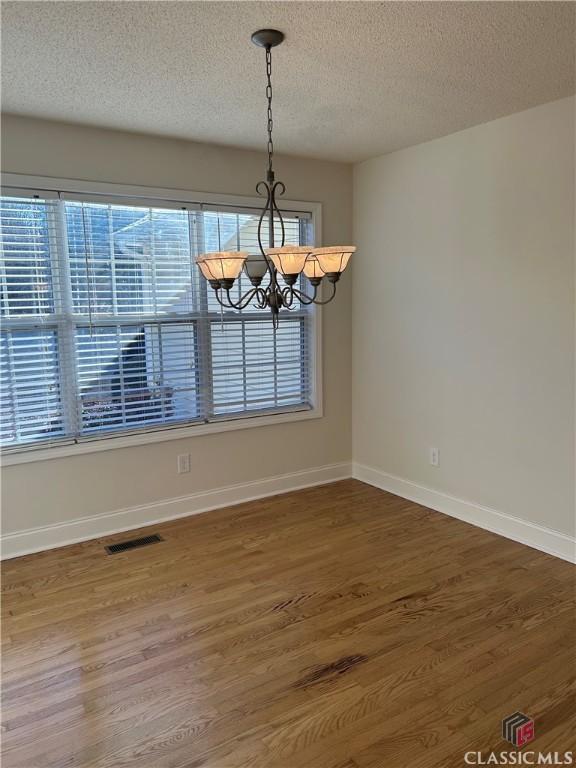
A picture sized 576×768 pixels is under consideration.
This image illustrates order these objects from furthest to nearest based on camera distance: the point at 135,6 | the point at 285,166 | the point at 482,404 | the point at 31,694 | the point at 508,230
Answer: the point at 285,166 < the point at 482,404 < the point at 508,230 < the point at 31,694 < the point at 135,6

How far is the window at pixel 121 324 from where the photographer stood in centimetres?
321

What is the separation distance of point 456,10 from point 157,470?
2.98 m

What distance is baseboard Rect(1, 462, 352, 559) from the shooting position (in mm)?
A: 3307

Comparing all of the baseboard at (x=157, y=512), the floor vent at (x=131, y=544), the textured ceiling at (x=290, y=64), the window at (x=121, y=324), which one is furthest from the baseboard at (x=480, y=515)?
the textured ceiling at (x=290, y=64)

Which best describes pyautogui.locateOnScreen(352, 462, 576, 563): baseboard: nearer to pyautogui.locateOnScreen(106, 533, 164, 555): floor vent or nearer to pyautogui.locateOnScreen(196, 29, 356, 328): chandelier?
pyautogui.locateOnScreen(106, 533, 164, 555): floor vent

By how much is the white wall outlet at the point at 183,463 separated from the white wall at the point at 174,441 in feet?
0.12

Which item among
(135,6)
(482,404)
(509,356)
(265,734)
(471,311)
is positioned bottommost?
(265,734)

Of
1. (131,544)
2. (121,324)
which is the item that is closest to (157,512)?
(131,544)

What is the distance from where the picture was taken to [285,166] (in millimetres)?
3977

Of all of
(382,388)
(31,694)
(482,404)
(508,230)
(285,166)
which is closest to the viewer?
(31,694)

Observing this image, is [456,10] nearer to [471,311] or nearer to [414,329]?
[471,311]

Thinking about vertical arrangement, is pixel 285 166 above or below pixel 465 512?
above

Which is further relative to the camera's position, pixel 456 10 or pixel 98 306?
pixel 98 306

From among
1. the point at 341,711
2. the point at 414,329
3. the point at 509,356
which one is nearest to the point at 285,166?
the point at 414,329
